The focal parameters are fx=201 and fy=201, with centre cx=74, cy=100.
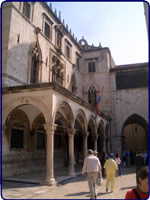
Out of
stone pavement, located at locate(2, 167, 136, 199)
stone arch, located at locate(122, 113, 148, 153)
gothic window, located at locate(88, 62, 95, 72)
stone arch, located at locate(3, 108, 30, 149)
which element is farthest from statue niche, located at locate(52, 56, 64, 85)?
stone arch, located at locate(122, 113, 148, 153)

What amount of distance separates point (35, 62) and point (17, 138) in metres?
6.26

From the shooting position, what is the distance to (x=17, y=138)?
12227 millimetres

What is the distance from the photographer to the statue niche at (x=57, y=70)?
1828 cm

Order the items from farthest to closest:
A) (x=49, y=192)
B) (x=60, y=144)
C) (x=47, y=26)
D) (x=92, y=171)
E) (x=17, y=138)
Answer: (x=60, y=144) < (x=47, y=26) < (x=17, y=138) < (x=49, y=192) < (x=92, y=171)

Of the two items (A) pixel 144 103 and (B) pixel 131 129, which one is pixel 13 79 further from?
(B) pixel 131 129

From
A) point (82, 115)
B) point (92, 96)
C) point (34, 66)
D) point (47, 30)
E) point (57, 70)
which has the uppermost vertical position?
point (47, 30)

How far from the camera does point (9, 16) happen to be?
1283 cm

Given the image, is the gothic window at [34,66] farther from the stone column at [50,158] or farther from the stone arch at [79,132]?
the stone column at [50,158]

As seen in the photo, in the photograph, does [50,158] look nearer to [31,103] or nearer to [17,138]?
[31,103]

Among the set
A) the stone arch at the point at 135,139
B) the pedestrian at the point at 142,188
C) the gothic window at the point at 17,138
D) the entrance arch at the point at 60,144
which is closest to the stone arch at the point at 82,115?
the entrance arch at the point at 60,144

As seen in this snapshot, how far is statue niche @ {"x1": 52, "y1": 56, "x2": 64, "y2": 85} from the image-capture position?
18.3m

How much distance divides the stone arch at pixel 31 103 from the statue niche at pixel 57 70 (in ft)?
25.8

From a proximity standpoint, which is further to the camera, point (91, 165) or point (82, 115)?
point (82, 115)

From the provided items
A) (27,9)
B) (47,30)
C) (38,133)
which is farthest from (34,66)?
(38,133)
